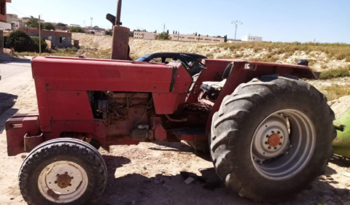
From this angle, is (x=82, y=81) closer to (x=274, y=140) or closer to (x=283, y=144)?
(x=274, y=140)

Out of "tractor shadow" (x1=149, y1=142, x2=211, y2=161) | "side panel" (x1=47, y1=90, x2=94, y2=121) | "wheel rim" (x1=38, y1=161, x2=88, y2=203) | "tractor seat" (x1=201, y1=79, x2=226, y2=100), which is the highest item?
"tractor seat" (x1=201, y1=79, x2=226, y2=100)

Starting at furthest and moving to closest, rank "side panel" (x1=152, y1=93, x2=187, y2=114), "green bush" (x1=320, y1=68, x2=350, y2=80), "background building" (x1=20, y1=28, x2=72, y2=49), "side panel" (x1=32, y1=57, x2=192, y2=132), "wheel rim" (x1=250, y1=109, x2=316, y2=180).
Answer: "background building" (x1=20, y1=28, x2=72, y2=49), "green bush" (x1=320, y1=68, x2=350, y2=80), "side panel" (x1=152, y1=93, x2=187, y2=114), "wheel rim" (x1=250, y1=109, x2=316, y2=180), "side panel" (x1=32, y1=57, x2=192, y2=132)

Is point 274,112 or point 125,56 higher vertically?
point 125,56

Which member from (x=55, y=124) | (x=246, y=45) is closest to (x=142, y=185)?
(x=55, y=124)

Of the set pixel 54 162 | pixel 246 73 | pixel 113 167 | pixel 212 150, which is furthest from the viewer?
pixel 113 167

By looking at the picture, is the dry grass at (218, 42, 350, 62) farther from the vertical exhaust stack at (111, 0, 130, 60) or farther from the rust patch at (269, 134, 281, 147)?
the vertical exhaust stack at (111, 0, 130, 60)

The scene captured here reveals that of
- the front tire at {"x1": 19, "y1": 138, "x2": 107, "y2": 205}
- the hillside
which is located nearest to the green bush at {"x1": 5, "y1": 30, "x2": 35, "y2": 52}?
the hillside

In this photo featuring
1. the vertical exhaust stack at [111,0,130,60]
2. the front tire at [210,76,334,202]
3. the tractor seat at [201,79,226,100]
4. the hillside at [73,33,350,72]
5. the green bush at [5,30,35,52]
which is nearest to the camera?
the front tire at [210,76,334,202]

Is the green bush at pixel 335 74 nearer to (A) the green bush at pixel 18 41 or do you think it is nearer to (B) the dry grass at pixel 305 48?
(B) the dry grass at pixel 305 48

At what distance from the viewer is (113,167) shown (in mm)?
4344

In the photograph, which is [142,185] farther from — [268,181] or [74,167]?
[268,181]

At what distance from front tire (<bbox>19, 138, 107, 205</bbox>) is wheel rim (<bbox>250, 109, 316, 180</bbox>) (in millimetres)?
1792

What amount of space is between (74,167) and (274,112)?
219 centimetres

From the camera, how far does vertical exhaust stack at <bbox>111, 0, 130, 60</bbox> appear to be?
430 centimetres
